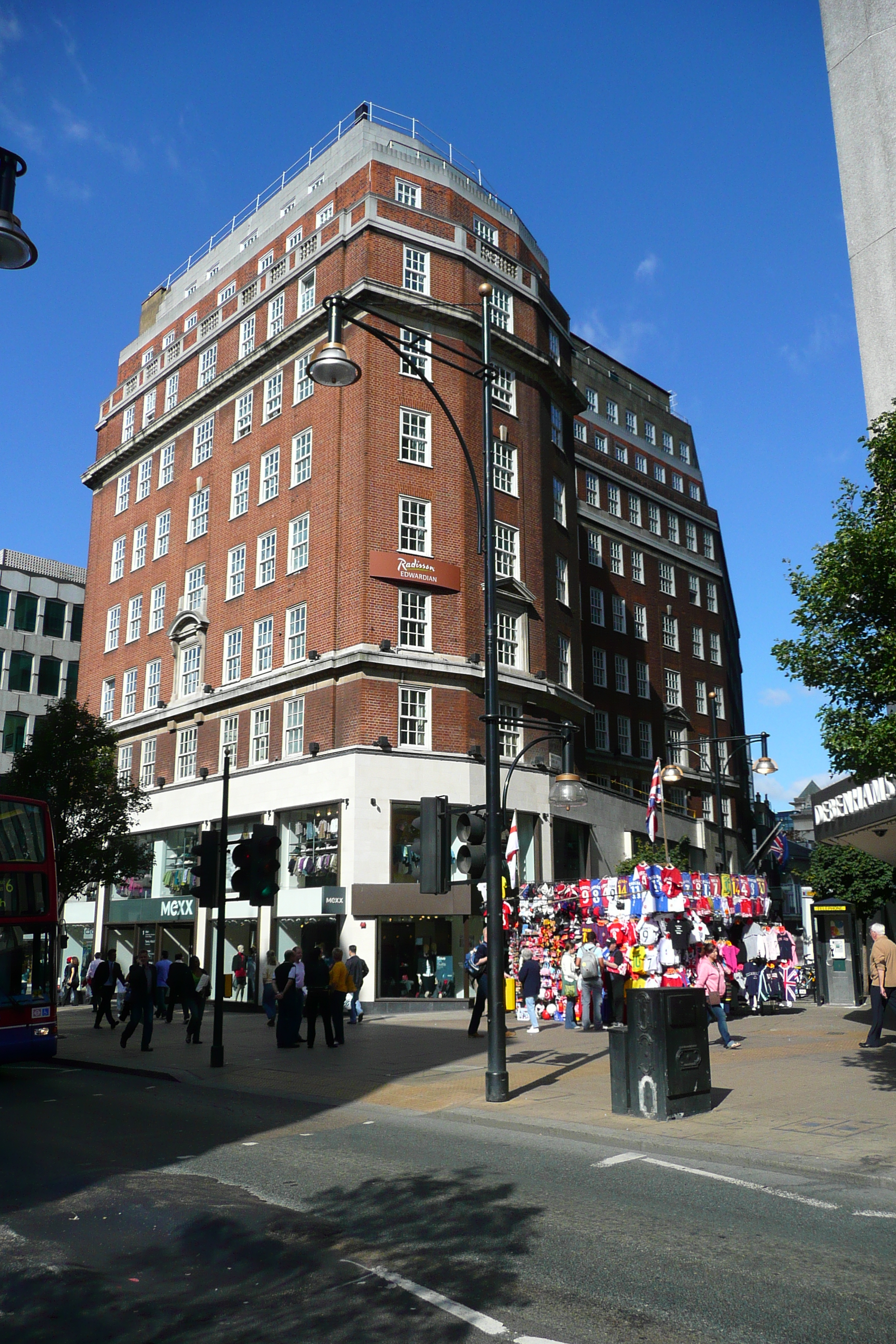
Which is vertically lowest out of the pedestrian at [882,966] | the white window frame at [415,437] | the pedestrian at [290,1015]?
the pedestrian at [290,1015]

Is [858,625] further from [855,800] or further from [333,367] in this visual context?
[855,800]

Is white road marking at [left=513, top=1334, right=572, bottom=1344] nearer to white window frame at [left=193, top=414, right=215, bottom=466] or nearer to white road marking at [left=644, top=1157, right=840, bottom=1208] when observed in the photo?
white road marking at [left=644, top=1157, right=840, bottom=1208]

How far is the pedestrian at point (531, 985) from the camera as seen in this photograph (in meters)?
21.9

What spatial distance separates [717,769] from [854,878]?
1607 cm

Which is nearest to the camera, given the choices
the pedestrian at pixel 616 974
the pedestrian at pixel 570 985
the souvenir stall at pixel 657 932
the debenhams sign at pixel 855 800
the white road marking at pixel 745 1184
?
the white road marking at pixel 745 1184

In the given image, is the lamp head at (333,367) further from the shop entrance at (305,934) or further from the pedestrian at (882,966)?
the shop entrance at (305,934)

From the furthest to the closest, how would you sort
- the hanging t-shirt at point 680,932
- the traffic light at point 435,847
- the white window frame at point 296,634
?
1. the white window frame at point 296,634
2. the hanging t-shirt at point 680,932
3. the traffic light at point 435,847

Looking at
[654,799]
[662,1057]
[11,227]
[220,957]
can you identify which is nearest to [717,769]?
[654,799]

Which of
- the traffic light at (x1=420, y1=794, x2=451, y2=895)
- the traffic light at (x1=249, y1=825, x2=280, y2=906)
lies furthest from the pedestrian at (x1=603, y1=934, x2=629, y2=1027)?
the traffic light at (x1=420, y1=794, x2=451, y2=895)

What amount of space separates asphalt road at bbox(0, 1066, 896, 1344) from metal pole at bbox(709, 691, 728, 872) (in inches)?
890

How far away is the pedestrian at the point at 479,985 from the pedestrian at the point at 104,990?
9140 millimetres

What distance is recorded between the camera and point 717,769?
137 feet

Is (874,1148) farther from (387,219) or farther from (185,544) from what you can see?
(185,544)

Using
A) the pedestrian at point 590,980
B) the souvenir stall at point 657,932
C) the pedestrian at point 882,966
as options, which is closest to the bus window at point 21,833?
the pedestrian at point 590,980
